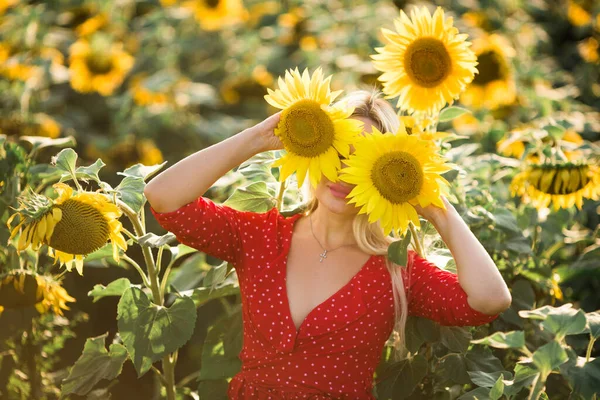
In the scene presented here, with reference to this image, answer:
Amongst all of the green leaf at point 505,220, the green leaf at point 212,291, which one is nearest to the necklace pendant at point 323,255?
the green leaf at point 212,291

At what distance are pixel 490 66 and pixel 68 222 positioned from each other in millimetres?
2037

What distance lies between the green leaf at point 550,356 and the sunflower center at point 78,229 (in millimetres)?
800

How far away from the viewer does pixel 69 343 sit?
231cm

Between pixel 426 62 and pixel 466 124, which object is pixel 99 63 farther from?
pixel 426 62

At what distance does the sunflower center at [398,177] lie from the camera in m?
1.37

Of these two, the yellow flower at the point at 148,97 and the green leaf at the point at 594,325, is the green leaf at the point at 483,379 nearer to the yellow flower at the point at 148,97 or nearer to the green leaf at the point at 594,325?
the green leaf at the point at 594,325

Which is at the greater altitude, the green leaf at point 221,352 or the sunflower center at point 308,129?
the sunflower center at point 308,129

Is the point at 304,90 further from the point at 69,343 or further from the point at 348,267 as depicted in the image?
the point at 69,343

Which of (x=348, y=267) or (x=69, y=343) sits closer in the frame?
(x=348, y=267)

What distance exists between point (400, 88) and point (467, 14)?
3065mm

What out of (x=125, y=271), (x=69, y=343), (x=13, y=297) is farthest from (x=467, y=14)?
(x=13, y=297)

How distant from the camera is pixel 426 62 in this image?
171 centimetres

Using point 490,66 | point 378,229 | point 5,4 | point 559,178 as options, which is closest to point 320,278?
point 378,229

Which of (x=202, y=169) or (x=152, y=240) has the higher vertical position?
(x=202, y=169)
